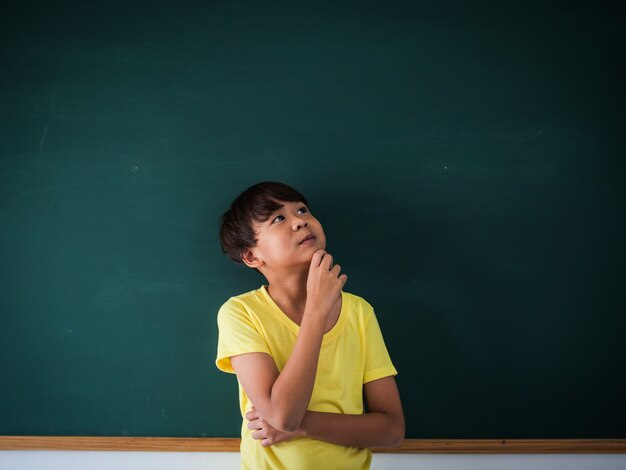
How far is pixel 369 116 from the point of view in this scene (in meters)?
1.91

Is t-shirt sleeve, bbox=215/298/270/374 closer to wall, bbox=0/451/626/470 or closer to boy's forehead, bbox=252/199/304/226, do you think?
boy's forehead, bbox=252/199/304/226

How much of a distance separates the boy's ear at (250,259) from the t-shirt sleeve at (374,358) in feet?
1.23

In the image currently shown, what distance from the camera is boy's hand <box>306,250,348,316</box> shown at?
4.97ft

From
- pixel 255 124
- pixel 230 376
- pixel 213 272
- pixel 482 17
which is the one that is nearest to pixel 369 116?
pixel 255 124

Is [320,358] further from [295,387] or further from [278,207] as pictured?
[278,207]

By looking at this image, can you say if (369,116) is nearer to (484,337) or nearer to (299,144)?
(299,144)

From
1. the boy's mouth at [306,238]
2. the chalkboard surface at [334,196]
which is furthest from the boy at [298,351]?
the chalkboard surface at [334,196]

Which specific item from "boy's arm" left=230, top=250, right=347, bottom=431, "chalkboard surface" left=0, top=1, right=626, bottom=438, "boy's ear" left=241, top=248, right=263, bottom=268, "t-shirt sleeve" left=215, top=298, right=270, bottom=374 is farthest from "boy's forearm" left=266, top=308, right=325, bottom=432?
"chalkboard surface" left=0, top=1, right=626, bottom=438

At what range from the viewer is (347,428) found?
1.52m

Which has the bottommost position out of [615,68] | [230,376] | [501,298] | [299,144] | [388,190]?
[230,376]

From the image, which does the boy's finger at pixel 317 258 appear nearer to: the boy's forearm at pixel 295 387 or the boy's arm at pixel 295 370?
the boy's arm at pixel 295 370

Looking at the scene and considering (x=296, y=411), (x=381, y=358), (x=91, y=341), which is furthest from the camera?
(x=91, y=341)

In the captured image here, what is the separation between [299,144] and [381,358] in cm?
77

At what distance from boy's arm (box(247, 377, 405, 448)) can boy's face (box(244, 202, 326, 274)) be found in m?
0.43
